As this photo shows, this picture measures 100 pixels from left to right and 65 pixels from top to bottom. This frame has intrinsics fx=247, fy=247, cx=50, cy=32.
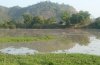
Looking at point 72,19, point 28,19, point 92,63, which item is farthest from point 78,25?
point 92,63

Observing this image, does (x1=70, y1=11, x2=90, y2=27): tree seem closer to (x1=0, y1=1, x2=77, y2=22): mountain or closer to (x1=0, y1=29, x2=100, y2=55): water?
(x1=0, y1=29, x2=100, y2=55): water

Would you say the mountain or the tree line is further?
the mountain

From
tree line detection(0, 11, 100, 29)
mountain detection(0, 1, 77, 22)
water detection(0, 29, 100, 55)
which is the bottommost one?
water detection(0, 29, 100, 55)

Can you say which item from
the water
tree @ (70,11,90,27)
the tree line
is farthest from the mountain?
the water

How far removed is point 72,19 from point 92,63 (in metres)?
55.9

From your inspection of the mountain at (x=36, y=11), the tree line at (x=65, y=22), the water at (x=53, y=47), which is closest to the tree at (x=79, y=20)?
the tree line at (x=65, y=22)

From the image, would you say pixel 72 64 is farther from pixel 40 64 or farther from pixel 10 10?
A: pixel 10 10

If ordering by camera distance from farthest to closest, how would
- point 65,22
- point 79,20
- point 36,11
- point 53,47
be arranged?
1. point 36,11
2. point 65,22
3. point 79,20
4. point 53,47

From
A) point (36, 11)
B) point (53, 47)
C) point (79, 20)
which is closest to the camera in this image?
point (53, 47)

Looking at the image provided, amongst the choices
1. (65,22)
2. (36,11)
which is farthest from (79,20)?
(36,11)

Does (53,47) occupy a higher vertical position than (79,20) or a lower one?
lower

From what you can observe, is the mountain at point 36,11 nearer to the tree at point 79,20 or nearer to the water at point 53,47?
the tree at point 79,20

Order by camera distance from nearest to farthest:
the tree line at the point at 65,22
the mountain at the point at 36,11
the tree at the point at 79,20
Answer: the tree line at the point at 65,22 < the tree at the point at 79,20 < the mountain at the point at 36,11

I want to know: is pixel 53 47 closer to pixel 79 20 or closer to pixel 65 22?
pixel 79 20
